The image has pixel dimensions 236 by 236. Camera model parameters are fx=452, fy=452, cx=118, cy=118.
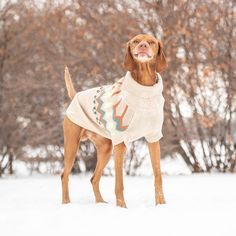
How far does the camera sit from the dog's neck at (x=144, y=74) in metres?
3.39

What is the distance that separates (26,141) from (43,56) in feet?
4.85

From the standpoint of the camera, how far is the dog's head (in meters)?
3.23

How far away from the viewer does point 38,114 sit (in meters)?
7.71

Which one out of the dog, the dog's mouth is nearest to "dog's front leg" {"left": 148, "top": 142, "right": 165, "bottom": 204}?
the dog

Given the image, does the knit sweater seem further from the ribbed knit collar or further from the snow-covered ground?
the snow-covered ground

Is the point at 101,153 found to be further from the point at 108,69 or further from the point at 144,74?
the point at 108,69

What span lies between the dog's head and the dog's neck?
0.08ft

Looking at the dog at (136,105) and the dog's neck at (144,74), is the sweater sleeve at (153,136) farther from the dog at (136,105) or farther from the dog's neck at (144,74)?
the dog's neck at (144,74)

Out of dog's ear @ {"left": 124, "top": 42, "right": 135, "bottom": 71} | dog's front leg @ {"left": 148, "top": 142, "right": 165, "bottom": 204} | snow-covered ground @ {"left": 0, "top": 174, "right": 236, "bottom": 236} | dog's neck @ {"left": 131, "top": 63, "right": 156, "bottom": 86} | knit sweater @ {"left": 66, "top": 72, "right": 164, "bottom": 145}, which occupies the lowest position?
snow-covered ground @ {"left": 0, "top": 174, "right": 236, "bottom": 236}

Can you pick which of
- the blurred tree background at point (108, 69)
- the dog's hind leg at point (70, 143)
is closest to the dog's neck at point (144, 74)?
the dog's hind leg at point (70, 143)

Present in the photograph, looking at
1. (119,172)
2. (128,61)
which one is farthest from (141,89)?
(119,172)

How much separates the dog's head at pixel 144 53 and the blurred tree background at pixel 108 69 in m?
3.22

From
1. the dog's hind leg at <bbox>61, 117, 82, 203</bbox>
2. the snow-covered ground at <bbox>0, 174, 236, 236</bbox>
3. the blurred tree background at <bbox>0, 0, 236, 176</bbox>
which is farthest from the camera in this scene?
the blurred tree background at <bbox>0, 0, 236, 176</bbox>

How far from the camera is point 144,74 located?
3.40 meters
